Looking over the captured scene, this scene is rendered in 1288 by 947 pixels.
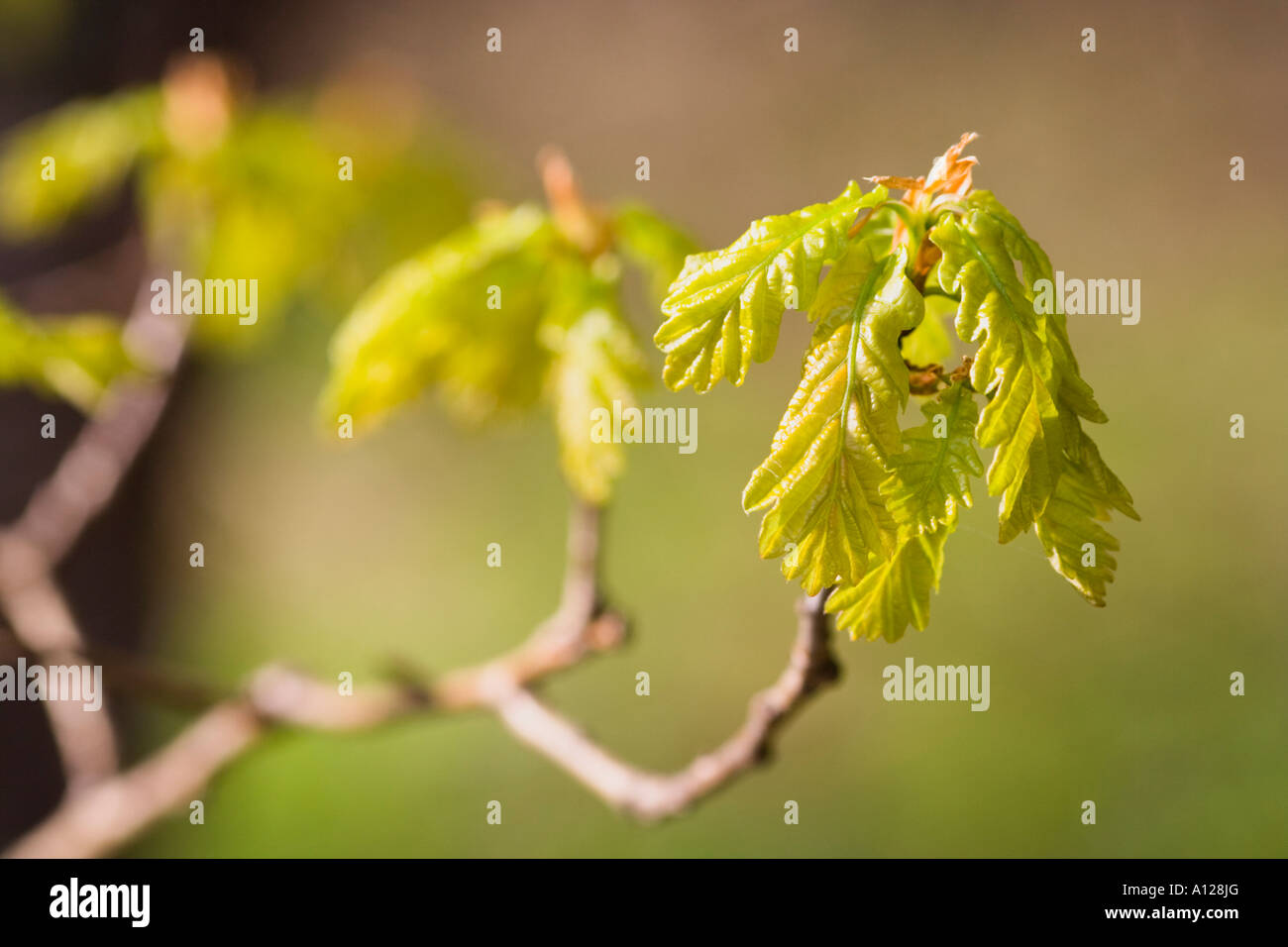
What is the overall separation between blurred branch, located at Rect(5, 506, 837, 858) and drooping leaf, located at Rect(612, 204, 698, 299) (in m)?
0.29

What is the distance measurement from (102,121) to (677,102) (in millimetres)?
2011

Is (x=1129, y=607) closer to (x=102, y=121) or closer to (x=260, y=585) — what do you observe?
(x=102, y=121)

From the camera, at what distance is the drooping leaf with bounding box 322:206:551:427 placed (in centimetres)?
102

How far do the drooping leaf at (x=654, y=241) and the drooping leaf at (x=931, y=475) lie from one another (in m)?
0.44

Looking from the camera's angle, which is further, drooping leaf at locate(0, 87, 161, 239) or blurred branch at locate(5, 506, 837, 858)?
drooping leaf at locate(0, 87, 161, 239)

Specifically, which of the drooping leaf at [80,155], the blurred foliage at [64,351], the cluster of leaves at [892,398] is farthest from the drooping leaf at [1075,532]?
the drooping leaf at [80,155]

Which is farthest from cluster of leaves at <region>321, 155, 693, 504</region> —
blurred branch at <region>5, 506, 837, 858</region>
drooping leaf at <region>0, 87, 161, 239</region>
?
drooping leaf at <region>0, 87, 161, 239</region>

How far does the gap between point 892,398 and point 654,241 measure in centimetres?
46

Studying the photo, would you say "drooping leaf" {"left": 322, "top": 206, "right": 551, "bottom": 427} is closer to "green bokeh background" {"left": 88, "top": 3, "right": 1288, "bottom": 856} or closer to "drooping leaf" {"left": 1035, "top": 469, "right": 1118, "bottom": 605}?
"drooping leaf" {"left": 1035, "top": 469, "right": 1118, "bottom": 605}

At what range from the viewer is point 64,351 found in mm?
1059

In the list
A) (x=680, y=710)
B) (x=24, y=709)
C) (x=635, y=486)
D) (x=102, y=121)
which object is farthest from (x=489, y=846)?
(x=102, y=121)

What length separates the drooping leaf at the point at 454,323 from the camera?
3.34 ft

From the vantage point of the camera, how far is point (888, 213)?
75cm
